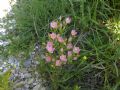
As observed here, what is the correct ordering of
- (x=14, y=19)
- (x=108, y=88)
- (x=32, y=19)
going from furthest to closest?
(x=14, y=19)
(x=32, y=19)
(x=108, y=88)

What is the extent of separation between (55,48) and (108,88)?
439mm

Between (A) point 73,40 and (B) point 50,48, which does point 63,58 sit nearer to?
(B) point 50,48

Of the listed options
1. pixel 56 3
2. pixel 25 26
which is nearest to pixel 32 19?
pixel 25 26

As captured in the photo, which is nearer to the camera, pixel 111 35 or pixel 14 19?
pixel 111 35

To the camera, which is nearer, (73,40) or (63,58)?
(63,58)

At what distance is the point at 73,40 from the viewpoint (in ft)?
7.07

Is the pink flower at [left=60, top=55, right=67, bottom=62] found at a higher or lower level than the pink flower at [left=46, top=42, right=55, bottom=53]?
lower

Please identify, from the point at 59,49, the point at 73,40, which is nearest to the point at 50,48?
the point at 59,49

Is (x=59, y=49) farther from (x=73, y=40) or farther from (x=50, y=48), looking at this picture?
(x=73, y=40)

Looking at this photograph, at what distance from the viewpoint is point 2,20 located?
2646 millimetres

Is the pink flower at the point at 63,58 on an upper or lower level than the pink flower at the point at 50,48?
lower

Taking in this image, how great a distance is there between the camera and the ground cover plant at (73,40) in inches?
75.0

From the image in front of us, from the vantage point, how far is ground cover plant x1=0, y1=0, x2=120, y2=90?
1906mm

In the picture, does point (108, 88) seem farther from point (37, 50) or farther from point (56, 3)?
point (56, 3)
